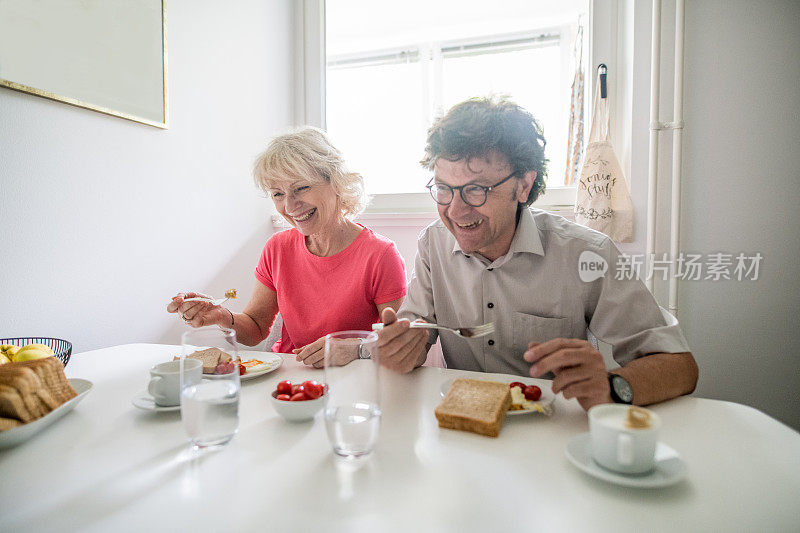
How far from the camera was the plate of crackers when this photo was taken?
75 centimetres

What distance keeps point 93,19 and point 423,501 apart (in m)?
1.73

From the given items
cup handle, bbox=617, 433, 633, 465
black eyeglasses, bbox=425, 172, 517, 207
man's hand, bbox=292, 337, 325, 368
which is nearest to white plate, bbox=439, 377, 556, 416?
cup handle, bbox=617, 433, 633, 465

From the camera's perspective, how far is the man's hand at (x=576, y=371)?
85 centimetres

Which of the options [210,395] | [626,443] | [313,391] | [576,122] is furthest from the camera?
[576,122]

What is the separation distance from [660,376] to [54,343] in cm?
155

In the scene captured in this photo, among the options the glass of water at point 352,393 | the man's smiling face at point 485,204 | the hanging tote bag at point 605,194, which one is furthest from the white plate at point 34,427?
the hanging tote bag at point 605,194

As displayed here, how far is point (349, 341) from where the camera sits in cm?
70

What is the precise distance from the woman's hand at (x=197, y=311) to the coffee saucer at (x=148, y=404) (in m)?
0.43

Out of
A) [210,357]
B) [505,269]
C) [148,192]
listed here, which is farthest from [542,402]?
[148,192]

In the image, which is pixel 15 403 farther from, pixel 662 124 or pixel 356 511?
pixel 662 124

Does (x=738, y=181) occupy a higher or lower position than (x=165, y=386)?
higher

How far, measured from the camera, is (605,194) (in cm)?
194

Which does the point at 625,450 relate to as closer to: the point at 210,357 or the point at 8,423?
the point at 210,357

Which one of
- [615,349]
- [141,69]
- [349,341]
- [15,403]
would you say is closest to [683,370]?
[615,349]
